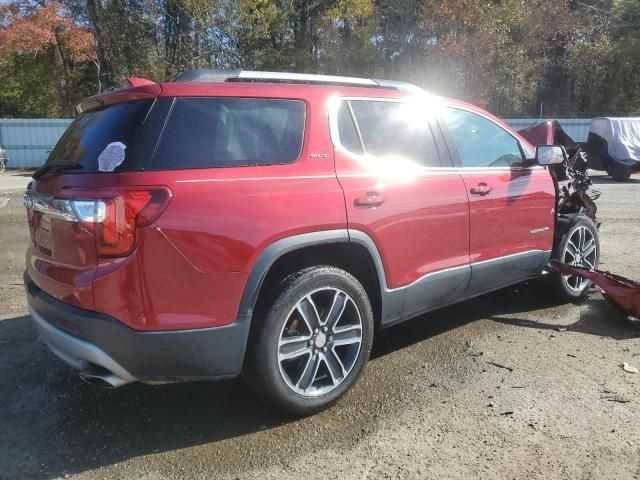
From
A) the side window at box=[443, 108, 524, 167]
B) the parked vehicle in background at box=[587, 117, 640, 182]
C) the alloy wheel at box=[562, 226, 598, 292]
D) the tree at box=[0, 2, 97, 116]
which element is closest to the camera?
the side window at box=[443, 108, 524, 167]

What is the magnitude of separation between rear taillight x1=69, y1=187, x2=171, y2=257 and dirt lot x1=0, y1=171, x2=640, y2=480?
1.10 m

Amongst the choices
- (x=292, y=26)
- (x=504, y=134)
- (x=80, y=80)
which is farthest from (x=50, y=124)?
(x=504, y=134)

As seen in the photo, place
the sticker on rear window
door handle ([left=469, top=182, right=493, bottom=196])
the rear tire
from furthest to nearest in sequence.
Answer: the rear tire < door handle ([left=469, top=182, right=493, bottom=196]) < the sticker on rear window

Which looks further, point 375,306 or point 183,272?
point 375,306

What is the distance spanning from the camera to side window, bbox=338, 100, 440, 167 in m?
3.40

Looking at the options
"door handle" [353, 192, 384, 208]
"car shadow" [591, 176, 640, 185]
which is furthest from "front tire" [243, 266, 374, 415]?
"car shadow" [591, 176, 640, 185]

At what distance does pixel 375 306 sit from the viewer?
3.46 metres

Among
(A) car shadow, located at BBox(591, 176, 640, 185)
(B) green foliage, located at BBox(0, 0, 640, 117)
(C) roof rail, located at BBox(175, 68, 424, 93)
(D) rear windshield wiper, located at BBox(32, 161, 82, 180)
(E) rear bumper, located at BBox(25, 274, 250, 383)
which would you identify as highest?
(B) green foliage, located at BBox(0, 0, 640, 117)

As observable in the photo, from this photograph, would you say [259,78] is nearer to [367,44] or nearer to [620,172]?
[620,172]

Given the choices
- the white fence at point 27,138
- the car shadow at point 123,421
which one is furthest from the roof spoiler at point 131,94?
the white fence at point 27,138

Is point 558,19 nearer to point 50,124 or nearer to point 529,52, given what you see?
point 529,52

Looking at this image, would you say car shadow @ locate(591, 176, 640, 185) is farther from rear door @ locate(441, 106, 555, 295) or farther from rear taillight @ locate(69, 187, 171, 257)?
rear taillight @ locate(69, 187, 171, 257)

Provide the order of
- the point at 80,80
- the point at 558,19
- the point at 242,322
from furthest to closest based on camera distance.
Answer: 1. the point at 80,80
2. the point at 558,19
3. the point at 242,322

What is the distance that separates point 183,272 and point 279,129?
979 mm
